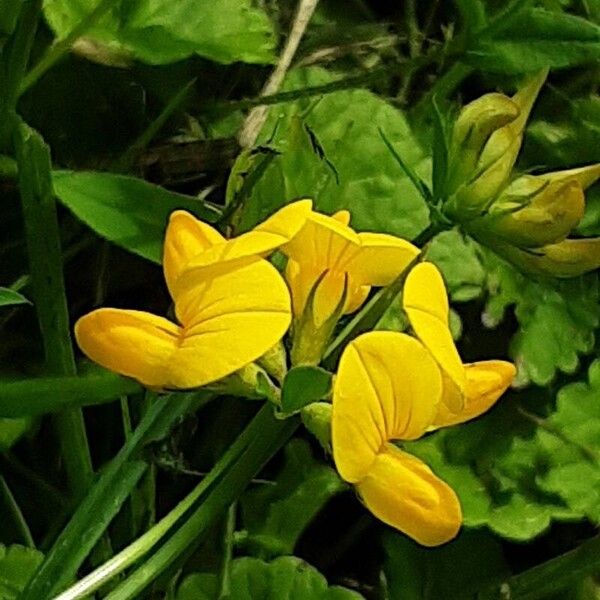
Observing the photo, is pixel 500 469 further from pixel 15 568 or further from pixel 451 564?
pixel 15 568

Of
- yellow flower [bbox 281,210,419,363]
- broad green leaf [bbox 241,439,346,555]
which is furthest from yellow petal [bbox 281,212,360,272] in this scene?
broad green leaf [bbox 241,439,346,555]

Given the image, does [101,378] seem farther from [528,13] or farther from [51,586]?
[528,13]

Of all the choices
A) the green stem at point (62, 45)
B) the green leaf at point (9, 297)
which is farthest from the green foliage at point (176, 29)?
the green leaf at point (9, 297)

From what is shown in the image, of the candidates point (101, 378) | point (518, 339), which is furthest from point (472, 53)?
point (101, 378)

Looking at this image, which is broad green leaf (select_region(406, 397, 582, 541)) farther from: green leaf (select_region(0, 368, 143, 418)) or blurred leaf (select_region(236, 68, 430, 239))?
green leaf (select_region(0, 368, 143, 418))

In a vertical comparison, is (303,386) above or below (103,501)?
above

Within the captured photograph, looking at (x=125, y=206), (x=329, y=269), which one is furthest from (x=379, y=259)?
(x=125, y=206)

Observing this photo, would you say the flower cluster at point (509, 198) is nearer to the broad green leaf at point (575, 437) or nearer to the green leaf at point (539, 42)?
the green leaf at point (539, 42)

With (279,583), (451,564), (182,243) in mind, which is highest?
(182,243)
